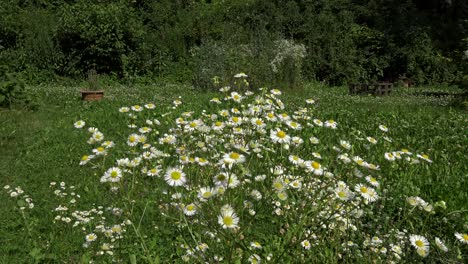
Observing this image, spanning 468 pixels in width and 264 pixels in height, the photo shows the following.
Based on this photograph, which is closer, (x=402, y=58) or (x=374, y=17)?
(x=402, y=58)

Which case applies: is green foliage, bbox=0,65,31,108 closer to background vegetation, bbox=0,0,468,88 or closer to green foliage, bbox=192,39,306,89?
green foliage, bbox=192,39,306,89

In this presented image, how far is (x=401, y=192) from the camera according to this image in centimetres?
312

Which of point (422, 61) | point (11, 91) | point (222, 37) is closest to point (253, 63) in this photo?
point (222, 37)

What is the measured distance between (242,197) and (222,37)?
1295 centimetres

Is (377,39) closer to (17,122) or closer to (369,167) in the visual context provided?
(17,122)

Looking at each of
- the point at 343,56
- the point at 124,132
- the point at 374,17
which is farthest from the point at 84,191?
the point at 374,17

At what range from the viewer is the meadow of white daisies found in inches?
67.6

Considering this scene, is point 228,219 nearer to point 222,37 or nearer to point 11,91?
point 11,91

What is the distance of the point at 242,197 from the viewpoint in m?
1.97

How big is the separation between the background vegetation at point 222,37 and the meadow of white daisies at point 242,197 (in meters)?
8.08

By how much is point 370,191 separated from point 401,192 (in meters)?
1.49

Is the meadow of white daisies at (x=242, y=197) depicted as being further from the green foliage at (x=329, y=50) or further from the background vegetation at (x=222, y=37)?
the green foliage at (x=329, y=50)

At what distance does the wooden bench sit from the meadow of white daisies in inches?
297

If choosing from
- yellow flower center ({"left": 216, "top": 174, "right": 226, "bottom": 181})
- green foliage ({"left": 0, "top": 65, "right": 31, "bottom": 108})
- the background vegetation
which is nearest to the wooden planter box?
green foliage ({"left": 0, "top": 65, "right": 31, "bottom": 108})
